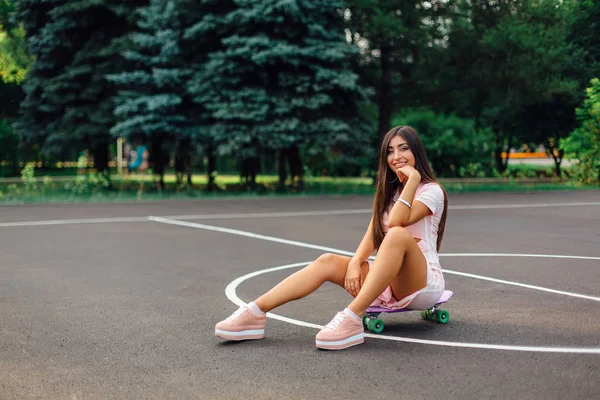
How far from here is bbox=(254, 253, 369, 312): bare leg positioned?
5.46m

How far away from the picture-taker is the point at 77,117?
1041 inches

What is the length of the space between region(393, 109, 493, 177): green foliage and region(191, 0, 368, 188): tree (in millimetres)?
7452

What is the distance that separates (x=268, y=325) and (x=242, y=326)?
A: 60 cm

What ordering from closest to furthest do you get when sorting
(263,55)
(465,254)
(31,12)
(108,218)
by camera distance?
(465,254) → (108,218) → (263,55) → (31,12)

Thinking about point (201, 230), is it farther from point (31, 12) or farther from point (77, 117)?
point (31, 12)

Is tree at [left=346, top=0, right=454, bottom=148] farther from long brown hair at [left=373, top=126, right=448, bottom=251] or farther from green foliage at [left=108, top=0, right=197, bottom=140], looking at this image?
long brown hair at [left=373, top=126, right=448, bottom=251]

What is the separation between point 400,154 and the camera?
5.65 meters

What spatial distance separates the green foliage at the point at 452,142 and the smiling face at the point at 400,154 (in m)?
24.8

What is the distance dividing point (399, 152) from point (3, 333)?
3241 mm

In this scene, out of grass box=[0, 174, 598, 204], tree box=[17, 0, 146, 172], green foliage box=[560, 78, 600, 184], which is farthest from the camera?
green foliage box=[560, 78, 600, 184]

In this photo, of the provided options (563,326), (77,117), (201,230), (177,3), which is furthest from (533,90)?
(563,326)

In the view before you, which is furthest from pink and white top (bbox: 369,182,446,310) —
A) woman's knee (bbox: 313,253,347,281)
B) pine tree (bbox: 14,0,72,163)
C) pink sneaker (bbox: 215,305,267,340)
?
pine tree (bbox: 14,0,72,163)

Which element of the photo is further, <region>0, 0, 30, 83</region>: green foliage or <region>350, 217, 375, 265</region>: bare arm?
<region>0, 0, 30, 83</region>: green foliage

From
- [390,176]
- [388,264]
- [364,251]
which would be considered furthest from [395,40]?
[388,264]
